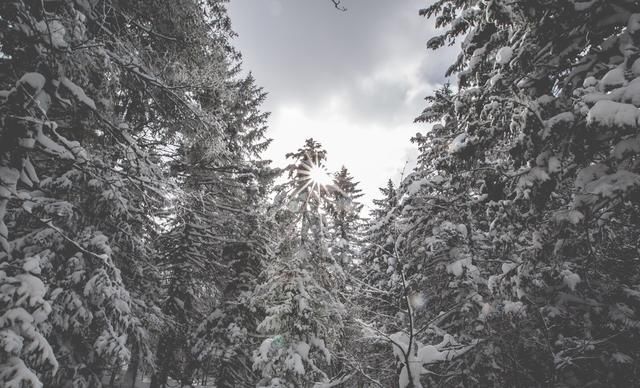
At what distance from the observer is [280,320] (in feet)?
27.0

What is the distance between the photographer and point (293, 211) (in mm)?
9719

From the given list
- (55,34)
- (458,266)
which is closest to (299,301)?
(458,266)

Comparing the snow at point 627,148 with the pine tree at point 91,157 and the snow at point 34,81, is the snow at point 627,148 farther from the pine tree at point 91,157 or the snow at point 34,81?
the snow at point 34,81

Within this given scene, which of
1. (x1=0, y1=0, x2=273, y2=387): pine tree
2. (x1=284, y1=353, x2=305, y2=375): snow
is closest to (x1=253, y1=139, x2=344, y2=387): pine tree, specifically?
(x1=284, y1=353, x2=305, y2=375): snow

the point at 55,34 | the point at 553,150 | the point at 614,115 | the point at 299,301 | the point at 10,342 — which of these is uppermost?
the point at 55,34

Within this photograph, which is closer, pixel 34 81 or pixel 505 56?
pixel 34 81

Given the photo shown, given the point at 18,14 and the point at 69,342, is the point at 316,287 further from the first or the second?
the point at 18,14

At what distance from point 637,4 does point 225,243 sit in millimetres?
12507

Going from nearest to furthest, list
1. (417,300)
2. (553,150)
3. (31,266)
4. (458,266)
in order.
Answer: (31,266) → (553,150) → (458,266) → (417,300)

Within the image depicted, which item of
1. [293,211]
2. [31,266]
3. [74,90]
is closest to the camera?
[31,266]

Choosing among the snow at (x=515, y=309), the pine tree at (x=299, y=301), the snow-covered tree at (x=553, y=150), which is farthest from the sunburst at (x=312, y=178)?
the snow at (x=515, y=309)

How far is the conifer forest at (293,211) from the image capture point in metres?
3.69

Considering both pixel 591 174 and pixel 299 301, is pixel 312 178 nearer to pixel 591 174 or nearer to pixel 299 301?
pixel 299 301

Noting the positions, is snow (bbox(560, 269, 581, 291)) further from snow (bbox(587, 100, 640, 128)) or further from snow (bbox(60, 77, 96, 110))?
snow (bbox(60, 77, 96, 110))
